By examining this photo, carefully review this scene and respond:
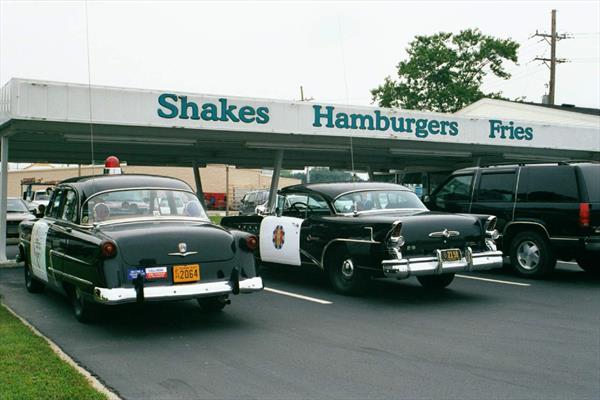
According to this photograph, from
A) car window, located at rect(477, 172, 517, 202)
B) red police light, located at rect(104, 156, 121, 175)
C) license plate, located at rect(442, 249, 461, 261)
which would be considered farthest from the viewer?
car window, located at rect(477, 172, 517, 202)

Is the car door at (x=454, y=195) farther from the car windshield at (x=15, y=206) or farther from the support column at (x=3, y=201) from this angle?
the car windshield at (x=15, y=206)

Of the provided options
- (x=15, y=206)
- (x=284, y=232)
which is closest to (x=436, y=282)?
(x=284, y=232)

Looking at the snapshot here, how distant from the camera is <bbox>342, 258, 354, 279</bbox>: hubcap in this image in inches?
381

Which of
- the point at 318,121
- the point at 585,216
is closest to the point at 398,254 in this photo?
the point at 585,216

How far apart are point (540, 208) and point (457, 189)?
1978mm

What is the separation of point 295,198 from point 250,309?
256cm

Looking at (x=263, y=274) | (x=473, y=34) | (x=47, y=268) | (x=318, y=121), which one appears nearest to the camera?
(x=47, y=268)

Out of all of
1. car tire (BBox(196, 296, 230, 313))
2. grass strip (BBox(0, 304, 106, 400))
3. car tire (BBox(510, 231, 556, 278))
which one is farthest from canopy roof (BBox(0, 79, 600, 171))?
grass strip (BBox(0, 304, 106, 400))

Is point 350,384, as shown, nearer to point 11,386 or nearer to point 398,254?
point 11,386

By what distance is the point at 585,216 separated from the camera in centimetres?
1090

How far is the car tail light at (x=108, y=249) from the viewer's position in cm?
699

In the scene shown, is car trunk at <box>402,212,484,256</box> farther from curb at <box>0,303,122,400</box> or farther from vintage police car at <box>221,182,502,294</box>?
curb at <box>0,303,122,400</box>

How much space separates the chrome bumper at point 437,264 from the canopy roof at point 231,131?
2817 mm

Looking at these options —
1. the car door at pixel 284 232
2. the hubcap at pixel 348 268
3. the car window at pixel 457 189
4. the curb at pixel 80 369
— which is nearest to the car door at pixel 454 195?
the car window at pixel 457 189
